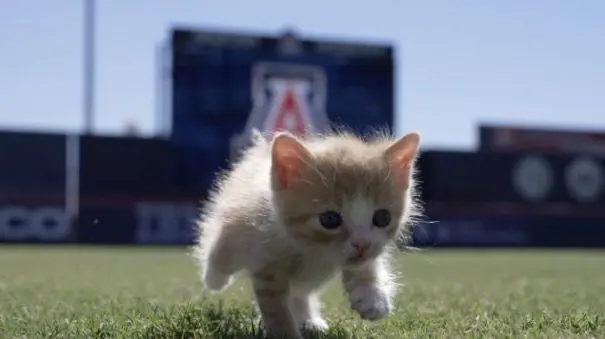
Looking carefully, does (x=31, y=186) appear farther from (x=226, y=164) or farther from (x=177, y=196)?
(x=226, y=164)

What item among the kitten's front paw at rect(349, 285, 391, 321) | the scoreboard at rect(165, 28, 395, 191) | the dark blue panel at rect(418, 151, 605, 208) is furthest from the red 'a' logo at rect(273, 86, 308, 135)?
the kitten's front paw at rect(349, 285, 391, 321)

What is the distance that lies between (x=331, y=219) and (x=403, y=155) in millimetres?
420

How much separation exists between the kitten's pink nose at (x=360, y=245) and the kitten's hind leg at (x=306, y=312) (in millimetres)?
772

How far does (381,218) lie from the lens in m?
2.93

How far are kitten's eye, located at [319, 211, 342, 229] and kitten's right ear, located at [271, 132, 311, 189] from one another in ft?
0.57

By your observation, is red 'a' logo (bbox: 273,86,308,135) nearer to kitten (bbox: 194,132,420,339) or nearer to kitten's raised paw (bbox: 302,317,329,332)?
kitten's raised paw (bbox: 302,317,329,332)

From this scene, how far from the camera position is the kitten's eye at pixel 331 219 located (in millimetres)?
2834

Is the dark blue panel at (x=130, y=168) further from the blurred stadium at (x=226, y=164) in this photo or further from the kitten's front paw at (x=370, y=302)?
the kitten's front paw at (x=370, y=302)

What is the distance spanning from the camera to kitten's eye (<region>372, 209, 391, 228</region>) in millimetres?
2908

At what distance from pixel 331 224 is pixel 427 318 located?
3.61 ft

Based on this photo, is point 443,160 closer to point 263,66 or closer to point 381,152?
point 263,66

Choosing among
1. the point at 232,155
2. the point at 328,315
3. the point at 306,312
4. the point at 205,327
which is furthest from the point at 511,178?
the point at 205,327

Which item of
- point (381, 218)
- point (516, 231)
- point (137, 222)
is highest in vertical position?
point (381, 218)

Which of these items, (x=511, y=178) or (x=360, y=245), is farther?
(x=511, y=178)
